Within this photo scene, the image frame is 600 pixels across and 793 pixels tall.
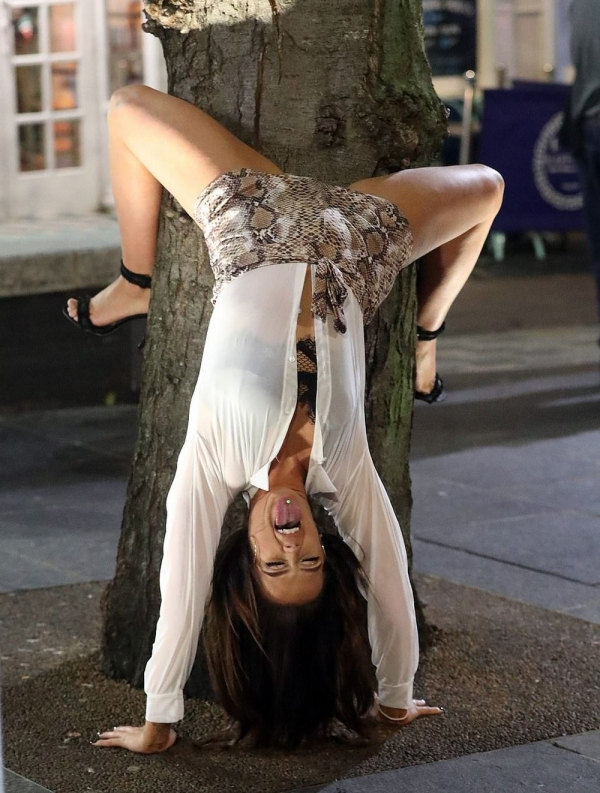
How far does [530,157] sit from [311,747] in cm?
1033

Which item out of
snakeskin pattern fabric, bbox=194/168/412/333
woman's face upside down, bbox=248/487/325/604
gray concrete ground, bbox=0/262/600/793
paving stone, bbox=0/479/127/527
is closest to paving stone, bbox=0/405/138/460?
gray concrete ground, bbox=0/262/600/793

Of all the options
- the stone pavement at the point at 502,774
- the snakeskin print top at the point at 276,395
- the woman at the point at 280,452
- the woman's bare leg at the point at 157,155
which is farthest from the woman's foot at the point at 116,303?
the stone pavement at the point at 502,774

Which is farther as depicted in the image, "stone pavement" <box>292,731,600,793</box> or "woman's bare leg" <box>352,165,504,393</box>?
"woman's bare leg" <box>352,165,504,393</box>

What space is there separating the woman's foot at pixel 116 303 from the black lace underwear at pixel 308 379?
0.89 meters

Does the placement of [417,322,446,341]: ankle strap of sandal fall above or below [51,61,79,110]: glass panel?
below

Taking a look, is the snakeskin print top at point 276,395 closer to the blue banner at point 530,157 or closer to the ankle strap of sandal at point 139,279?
the ankle strap of sandal at point 139,279

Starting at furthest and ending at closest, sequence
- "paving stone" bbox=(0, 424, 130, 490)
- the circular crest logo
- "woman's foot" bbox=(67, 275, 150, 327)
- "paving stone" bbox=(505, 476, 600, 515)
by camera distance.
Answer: the circular crest logo
"paving stone" bbox=(0, 424, 130, 490)
"paving stone" bbox=(505, 476, 600, 515)
"woman's foot" bbox=(67, 275, 150, 327)

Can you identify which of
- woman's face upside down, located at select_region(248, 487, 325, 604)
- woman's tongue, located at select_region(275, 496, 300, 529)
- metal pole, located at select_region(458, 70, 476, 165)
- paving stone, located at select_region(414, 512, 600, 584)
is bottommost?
paving stone, located at select_region(414, 512, 600, 584)

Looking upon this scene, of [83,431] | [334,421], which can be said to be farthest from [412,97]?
[83,431]

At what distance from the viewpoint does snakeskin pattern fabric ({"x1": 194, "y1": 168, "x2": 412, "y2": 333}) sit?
353 cm

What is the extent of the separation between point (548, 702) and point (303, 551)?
104 cm

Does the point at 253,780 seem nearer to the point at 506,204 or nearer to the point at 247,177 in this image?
the point at 247,177

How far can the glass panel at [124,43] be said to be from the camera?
394 inches

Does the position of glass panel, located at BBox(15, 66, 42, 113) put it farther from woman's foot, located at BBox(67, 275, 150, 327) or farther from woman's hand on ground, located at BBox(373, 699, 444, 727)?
woman's hand on ground, located at BBox(373, 699, 444, 727)
